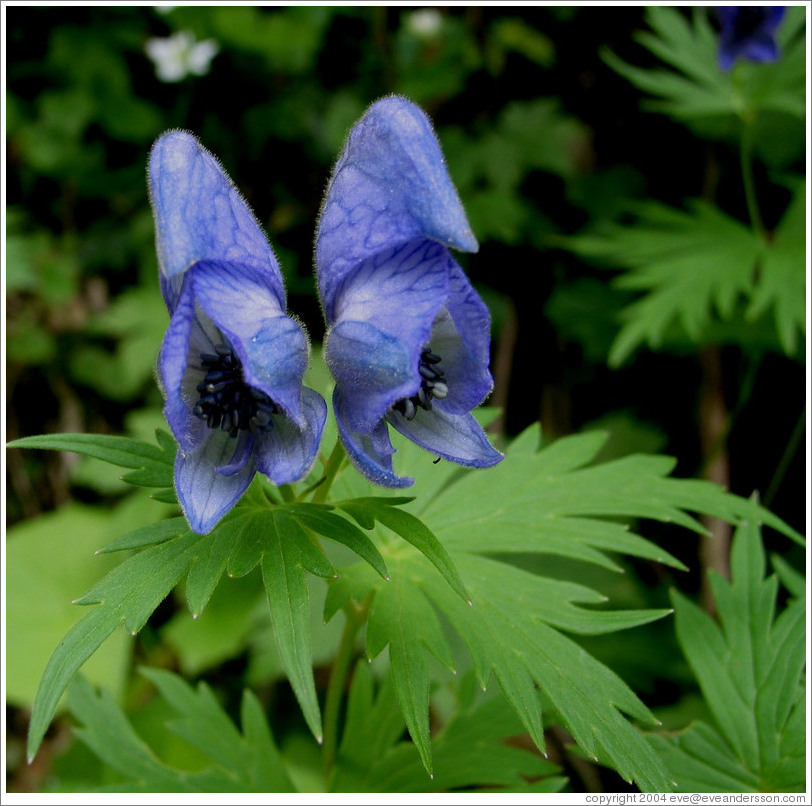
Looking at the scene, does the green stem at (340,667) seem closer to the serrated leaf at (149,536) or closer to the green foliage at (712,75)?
the serrated leaf at (149,536)

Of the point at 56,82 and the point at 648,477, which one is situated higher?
the point at 56,82

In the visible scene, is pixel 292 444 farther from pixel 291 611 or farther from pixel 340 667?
pixel 340 667

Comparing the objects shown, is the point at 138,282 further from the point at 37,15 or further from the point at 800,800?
the point at 800,800

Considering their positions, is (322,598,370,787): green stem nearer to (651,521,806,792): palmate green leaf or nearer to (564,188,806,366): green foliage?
(651,521,806,792): palmate green leaf

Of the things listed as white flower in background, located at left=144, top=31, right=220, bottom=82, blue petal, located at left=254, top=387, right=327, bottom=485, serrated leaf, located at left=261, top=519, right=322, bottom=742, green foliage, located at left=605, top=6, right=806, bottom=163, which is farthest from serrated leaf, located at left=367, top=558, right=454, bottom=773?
white flower in background, located at left=144, top=31, right=220, bottom=82

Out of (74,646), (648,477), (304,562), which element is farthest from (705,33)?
(74,646)

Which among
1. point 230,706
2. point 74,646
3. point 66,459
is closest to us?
point 74,646
